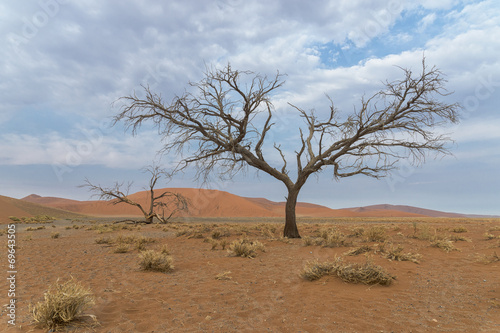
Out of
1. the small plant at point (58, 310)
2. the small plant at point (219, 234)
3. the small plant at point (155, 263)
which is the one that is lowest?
the small plant at point (219, 234)

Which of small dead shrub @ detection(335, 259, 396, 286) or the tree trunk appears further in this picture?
the tree trunk

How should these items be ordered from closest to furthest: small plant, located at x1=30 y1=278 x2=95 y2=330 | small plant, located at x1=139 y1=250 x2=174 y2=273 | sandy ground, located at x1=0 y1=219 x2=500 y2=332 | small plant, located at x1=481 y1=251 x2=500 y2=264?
small plant, located at x1=30 y1=278 x2=95 y2=330 → sandy ground, located at x1=0 y1=219 x2=500 y2=332 → small plant, located at x1=139 y1=250 x2=174 y2=273 → small plant, located at x1=481 y1=251 x2=500 y2=264

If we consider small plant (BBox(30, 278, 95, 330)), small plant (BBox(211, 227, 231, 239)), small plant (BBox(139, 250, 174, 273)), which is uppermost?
small plant (BBox(30, 278, 95, 330))

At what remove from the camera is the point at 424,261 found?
25.5 feet

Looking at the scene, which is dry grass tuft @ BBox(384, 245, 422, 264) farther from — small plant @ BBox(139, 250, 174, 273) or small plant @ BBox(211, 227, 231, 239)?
small plant @ BBox(211, 227, 231, 239)

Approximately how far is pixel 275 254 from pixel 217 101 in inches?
294

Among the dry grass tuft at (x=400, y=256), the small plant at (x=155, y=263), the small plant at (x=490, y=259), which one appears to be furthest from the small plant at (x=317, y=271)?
the small plant at (x=490, y=259)

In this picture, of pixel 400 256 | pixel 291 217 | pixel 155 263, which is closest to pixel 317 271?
pixel 400 256

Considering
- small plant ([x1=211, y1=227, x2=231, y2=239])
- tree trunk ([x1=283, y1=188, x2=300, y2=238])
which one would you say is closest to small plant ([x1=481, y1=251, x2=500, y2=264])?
tree trunk ([x1=283, y1=188, x2=300, y2=238])

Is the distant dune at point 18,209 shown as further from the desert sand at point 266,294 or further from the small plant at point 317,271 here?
the small plant at point 317,271

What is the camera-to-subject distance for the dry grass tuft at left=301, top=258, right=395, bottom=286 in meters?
5.61

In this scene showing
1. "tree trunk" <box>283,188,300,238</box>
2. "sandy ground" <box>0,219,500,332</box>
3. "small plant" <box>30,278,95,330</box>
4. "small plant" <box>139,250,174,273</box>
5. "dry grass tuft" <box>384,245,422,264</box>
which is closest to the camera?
"small plant" <box>30,278,95,330</box>

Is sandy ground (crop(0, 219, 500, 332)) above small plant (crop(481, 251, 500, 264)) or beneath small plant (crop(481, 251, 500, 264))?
beneath

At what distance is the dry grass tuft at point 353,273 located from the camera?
561cm
